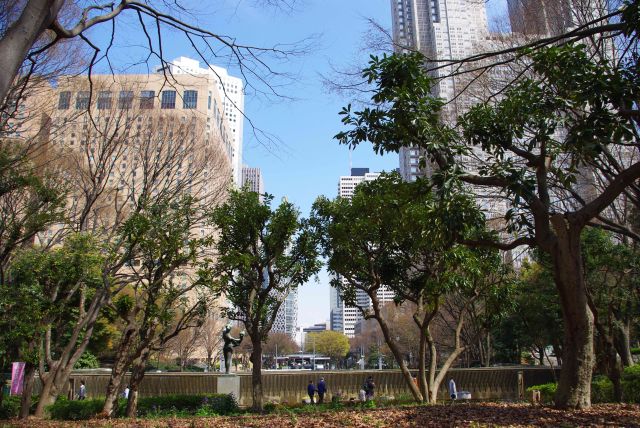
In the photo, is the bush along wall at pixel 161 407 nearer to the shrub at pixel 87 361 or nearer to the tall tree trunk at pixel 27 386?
the tall tree trunk at pixel 27 386

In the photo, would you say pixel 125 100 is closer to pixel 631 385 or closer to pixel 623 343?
pixel 631 385

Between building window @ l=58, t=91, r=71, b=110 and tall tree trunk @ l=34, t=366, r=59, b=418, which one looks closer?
building window @ l=58, t=91, r=71, b=110

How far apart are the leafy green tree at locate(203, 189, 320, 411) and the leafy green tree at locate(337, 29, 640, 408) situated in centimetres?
702

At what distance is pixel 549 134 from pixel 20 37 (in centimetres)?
616

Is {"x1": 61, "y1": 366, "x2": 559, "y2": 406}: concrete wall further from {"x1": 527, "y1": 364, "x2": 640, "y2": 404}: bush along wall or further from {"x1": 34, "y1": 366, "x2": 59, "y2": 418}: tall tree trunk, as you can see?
{"x1": 527, "y1": 364, "x2": 640, "y2": 404}: bush along wall

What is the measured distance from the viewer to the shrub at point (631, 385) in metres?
12.8

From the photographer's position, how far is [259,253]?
14.9m

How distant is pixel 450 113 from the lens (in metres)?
12.4

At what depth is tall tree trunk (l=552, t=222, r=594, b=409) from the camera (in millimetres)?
6156

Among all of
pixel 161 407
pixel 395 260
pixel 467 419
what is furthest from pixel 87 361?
pixel 467 419

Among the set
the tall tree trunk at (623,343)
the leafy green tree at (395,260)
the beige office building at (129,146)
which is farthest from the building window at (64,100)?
the tall tree trunk at (623,343)

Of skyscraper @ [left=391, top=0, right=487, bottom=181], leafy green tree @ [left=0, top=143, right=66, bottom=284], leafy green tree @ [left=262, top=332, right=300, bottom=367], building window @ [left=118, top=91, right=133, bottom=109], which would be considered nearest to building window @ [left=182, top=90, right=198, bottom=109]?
building window @ [left=118, top=91, right=133, bottom=109]

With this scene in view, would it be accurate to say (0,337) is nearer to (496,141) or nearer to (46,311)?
(46,311)

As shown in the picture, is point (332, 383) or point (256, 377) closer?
point (256, 377)
